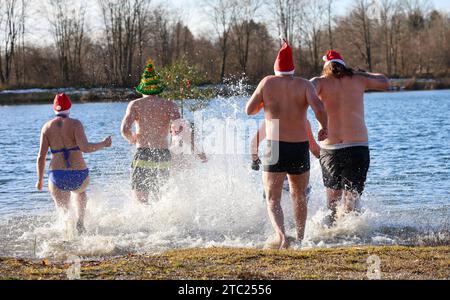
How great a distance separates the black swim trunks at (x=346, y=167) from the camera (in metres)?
7.30

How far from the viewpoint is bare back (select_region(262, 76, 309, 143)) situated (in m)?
6.44

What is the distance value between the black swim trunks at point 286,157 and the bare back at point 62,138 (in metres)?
2.19

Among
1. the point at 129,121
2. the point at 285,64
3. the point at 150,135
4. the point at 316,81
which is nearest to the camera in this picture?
the point at 285,64

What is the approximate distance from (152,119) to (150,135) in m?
0.19

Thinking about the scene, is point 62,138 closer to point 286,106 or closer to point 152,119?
point 152,119

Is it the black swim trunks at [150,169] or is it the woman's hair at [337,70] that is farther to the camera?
the black swim trunks at [150,169]

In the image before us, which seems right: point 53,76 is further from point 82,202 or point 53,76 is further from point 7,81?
point 82,202

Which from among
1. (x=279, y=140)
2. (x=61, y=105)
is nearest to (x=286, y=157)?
(x=279, y=140)

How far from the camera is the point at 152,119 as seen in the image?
26.3ft

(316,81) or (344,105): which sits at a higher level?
(316,81)

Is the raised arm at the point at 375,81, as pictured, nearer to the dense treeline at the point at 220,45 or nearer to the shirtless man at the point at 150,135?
the shirtless man at the point at 150,135

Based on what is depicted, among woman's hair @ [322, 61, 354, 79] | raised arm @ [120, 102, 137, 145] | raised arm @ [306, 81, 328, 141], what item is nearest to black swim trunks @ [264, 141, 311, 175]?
raised arm @ [306, 81, 328, 141]

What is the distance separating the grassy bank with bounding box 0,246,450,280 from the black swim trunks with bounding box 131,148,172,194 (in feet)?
6.10

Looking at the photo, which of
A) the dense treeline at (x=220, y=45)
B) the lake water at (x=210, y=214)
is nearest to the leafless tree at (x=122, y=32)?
the dense treeline at (x=220, y=45)
